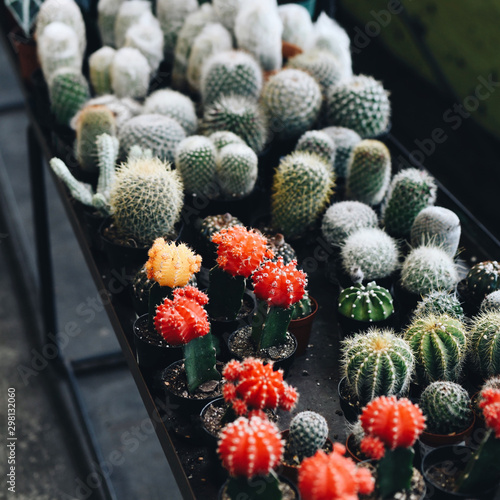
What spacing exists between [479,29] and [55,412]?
7.61 ft

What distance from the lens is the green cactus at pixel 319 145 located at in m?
1.83

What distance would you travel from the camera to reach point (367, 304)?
1.42 metres

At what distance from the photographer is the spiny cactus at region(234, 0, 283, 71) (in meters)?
2.10

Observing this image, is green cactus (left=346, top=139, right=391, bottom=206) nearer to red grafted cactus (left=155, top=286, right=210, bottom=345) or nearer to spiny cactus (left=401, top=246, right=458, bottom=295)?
spiny cactus (left=401, top=246, right=458, bottom=295)

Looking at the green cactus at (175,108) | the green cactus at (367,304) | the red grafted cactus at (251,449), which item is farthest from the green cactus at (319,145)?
the red grafted cactus at (251,449)

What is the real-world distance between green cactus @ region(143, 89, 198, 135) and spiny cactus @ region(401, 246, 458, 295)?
85 cm

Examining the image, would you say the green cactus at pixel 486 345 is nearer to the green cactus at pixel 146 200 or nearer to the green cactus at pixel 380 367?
the green cactus at pixel 380 367

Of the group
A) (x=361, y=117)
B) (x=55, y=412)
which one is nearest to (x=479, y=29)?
(x=361, y=117)

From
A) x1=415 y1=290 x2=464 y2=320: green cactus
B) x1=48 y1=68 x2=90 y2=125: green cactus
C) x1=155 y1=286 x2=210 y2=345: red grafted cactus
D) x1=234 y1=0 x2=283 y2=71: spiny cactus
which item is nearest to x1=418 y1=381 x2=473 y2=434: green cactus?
x1=415 y1=290 x2=464 y2=320: green cactus

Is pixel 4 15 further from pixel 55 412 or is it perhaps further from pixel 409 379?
pixel 409 379

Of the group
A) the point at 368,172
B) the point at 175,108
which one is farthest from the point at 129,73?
the point at 368,172

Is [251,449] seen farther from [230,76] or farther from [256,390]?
[230,76]

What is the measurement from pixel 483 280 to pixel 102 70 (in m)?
1.44

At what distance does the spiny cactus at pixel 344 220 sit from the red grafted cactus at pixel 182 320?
632 millimetres
